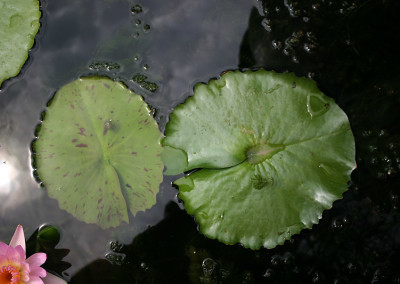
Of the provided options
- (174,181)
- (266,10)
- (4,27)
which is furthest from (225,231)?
(4,27)

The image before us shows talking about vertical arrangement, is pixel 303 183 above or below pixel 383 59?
below

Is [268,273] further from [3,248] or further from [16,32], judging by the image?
[16,32]

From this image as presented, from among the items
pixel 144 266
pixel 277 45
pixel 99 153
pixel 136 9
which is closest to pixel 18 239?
pixel 99 153

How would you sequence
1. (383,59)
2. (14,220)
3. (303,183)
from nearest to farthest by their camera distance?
1. (303,183)
2. (14,220)
3. (383,59)

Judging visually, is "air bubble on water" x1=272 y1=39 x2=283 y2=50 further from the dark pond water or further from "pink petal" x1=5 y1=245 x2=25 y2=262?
"pink petal" x1=5 y1=245 x2=25 y2=262

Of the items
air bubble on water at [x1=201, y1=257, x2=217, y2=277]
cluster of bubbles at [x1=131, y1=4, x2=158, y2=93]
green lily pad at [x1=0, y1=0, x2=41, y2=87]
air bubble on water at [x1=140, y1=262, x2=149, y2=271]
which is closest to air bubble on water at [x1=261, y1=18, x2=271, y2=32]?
cluster of bubbles at [x1=131, y1=4, x2=158, y2=93]

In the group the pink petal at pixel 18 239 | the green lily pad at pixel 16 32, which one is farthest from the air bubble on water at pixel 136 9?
the pink petal at pixel 18 239

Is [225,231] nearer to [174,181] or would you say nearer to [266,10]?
[174,181]
